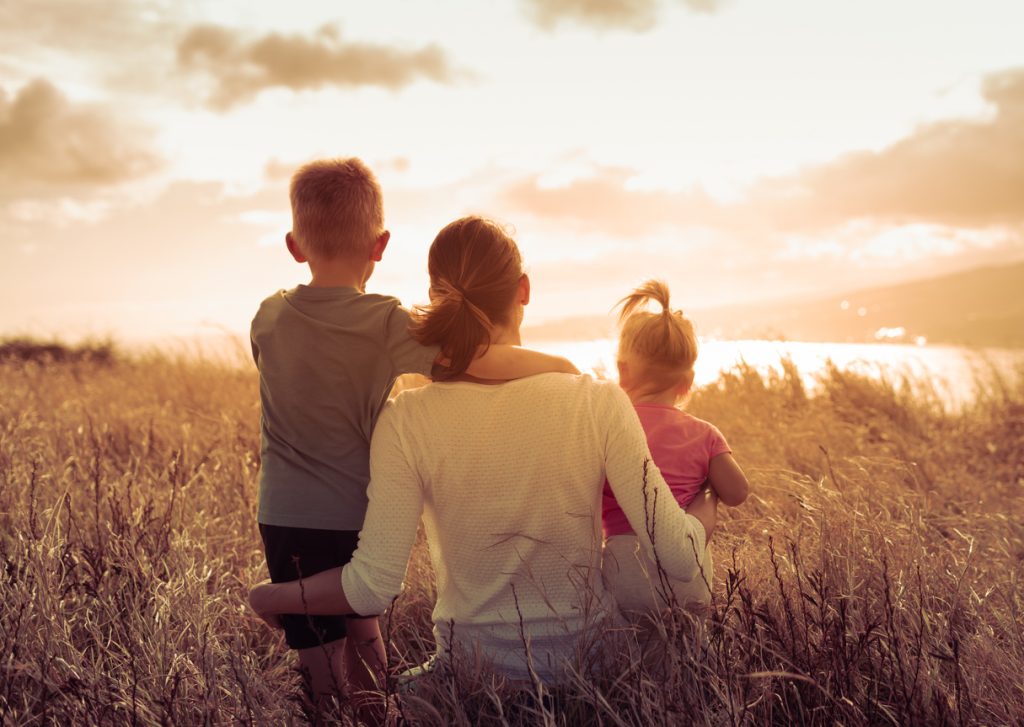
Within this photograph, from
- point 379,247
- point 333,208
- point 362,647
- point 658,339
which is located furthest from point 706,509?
point 333,208

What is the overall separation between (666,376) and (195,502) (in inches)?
106

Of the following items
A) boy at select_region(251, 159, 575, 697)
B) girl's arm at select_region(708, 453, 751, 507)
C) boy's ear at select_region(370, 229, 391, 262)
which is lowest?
girl's arm at select_region(708, 453, 751, 507)

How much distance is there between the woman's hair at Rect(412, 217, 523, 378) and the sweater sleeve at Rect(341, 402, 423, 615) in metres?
0.28

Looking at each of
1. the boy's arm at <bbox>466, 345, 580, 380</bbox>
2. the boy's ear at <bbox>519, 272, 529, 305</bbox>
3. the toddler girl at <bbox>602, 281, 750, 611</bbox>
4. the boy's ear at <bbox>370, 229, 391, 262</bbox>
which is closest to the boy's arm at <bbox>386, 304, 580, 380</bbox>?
the boy's arm at <bbox>466, 345, 580, 380</bbox>

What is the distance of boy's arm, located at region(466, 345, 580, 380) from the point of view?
2.17 m

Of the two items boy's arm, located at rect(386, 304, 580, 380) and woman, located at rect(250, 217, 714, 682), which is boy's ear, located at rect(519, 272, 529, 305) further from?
boy's arm, located at rect(386, 304, 580, 380)

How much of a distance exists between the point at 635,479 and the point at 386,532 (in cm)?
70

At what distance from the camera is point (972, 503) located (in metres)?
4.72

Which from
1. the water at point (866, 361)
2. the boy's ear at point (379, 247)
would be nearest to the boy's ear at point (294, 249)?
the boy's ear at point (379, 247)

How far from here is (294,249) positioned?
258 centimetres

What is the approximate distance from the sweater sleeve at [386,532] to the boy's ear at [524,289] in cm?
50

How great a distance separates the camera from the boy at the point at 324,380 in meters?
2.41

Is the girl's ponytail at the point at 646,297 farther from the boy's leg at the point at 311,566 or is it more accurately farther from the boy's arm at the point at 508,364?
the boy's leg at the point at 311,566

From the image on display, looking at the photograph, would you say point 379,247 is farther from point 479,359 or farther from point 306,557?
point 306,557
